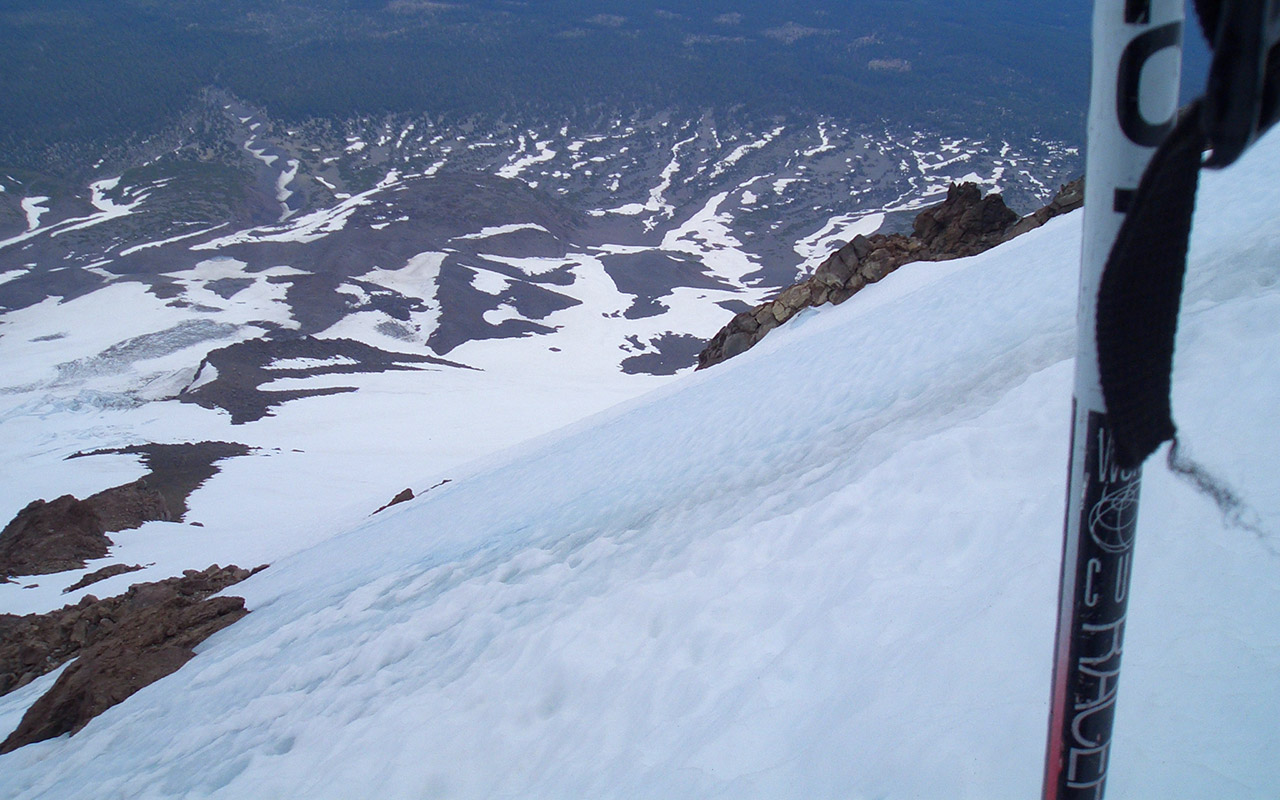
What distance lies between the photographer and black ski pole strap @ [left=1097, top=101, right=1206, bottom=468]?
1.03m

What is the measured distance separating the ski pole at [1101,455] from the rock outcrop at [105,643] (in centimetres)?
837

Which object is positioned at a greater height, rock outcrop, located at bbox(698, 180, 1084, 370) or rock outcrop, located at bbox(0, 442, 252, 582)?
rock outcrop, located at bbox(698, 180, 1084, 370)

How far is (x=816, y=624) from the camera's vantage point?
147 inches

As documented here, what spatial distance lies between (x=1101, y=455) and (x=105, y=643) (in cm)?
1066

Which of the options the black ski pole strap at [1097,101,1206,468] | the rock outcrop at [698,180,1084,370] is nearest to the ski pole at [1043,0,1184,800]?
the black ski pole strap at [1097,101,1206,468]

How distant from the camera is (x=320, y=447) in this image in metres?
26.5

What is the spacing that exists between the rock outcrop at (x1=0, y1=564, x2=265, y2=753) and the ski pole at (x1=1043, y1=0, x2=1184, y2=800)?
8.37 meters

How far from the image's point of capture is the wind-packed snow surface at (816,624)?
2.64 m

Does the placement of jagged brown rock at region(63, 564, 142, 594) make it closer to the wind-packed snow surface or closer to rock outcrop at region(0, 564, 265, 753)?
rock outcrop at region(0, 564, 265, 753)

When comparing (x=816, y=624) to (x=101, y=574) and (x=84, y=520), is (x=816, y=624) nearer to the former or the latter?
(x=101, y=574)

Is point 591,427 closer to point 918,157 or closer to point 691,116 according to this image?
point 918,157

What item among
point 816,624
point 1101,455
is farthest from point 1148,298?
point 816,624

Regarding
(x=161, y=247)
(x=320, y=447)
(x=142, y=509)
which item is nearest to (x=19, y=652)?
(x=142, y=509)

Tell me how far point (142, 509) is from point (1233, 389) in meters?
21.0
